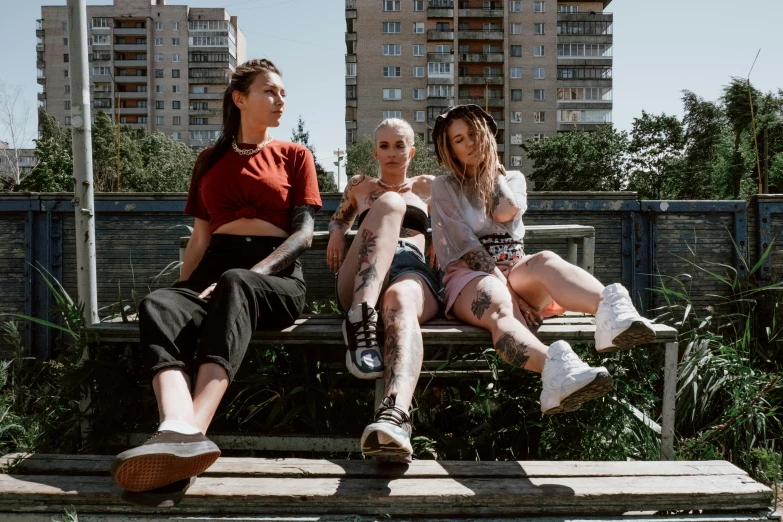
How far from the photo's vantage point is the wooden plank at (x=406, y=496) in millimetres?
2275

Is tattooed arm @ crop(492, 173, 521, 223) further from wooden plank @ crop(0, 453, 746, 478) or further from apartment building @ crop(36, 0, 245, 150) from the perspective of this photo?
apartment building @ crop(36, 0, 245, 150)

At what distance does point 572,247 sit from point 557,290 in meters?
1.33

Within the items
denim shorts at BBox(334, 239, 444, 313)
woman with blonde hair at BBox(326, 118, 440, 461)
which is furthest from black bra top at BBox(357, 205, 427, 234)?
denim shorts at BBox(334, 239, 444, 313)

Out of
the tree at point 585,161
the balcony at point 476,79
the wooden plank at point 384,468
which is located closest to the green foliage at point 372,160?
the tree at point 585,161

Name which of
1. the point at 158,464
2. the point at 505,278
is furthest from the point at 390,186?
the point at 158,464

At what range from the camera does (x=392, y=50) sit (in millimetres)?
81625

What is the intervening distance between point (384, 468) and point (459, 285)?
37.9 inches

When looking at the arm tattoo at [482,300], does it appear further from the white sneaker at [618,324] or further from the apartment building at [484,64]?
the apartment building at [484,64]

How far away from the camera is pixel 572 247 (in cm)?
424

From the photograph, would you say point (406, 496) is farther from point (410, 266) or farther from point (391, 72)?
point (391, 72)

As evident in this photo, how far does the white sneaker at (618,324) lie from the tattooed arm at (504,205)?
72cm

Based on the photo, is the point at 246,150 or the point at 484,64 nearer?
the point at 246,150

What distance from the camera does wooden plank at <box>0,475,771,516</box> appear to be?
89.6 inches

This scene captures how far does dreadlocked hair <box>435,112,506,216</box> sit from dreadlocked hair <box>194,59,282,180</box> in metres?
0.94
